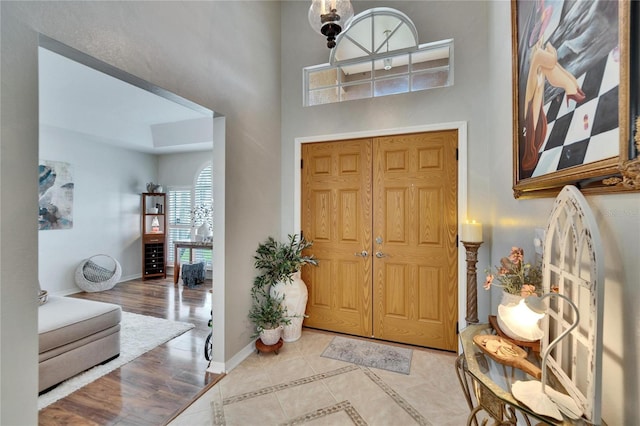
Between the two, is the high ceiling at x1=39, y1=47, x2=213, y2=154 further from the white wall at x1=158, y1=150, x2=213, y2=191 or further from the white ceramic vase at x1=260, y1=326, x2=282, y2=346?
the white ceramic vase at x1=260, y1=326, x2=282, y2=346

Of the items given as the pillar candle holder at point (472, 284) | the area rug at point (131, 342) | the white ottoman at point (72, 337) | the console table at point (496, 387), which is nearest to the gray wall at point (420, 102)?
the pillar candle holder at point (472, 284)

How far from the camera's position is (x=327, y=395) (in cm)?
221

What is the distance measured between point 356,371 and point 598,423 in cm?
196

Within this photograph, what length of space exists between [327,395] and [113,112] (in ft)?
16.8

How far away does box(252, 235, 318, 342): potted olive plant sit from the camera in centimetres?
299

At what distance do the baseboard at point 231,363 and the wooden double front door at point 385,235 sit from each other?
33.7 inches

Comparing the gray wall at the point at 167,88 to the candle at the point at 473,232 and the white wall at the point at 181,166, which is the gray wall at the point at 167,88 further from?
the white wall at the point at 181,166

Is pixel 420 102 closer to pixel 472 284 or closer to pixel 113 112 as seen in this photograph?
pixel 472 284

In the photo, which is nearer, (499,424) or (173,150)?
(499,424)

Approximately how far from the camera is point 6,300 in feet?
3.99

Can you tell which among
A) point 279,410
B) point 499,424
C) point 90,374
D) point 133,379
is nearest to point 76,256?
point 90,374

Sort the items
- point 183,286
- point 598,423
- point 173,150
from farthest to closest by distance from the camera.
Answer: point 173,150 → point 183,286 → point 598,423

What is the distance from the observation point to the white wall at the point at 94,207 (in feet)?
15.3

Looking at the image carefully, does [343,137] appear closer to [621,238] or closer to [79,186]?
[621,238]
